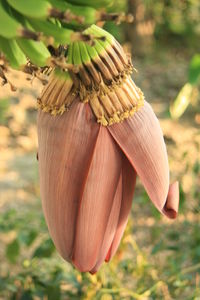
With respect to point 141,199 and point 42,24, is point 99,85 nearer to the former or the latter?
point 42,24

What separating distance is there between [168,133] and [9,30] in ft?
9.78

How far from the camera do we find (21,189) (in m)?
2.85

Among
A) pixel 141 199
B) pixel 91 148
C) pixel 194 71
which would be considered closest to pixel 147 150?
pixel 91 148

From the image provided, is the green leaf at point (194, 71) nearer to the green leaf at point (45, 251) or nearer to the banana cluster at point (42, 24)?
the green leaf at point (45, 251)

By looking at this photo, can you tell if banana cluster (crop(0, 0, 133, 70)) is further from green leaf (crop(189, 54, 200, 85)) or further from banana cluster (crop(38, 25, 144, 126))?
green leaf (crop(189, 54, 200, 85))

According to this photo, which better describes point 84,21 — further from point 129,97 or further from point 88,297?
point 88,297

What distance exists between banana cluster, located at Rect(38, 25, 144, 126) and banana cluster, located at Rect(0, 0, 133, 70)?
32mm

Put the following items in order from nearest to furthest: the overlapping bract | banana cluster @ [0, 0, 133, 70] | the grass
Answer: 1. banana cluster @ [0, 0, 133, 70]
2. the overlapping bract
3. the grass

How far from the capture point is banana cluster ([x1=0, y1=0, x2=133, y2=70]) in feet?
1.40

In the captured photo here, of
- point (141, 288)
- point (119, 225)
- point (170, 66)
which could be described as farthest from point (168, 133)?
point (119, 225)

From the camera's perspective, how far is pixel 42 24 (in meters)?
0.46

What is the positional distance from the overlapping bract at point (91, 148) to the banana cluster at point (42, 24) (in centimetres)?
5

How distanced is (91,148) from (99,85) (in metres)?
0.05

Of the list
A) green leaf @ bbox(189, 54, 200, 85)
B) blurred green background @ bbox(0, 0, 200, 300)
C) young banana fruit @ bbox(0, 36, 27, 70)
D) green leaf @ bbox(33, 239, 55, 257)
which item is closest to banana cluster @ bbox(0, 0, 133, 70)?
young banana fruit @ bbox(0, 36, 27, 70)
